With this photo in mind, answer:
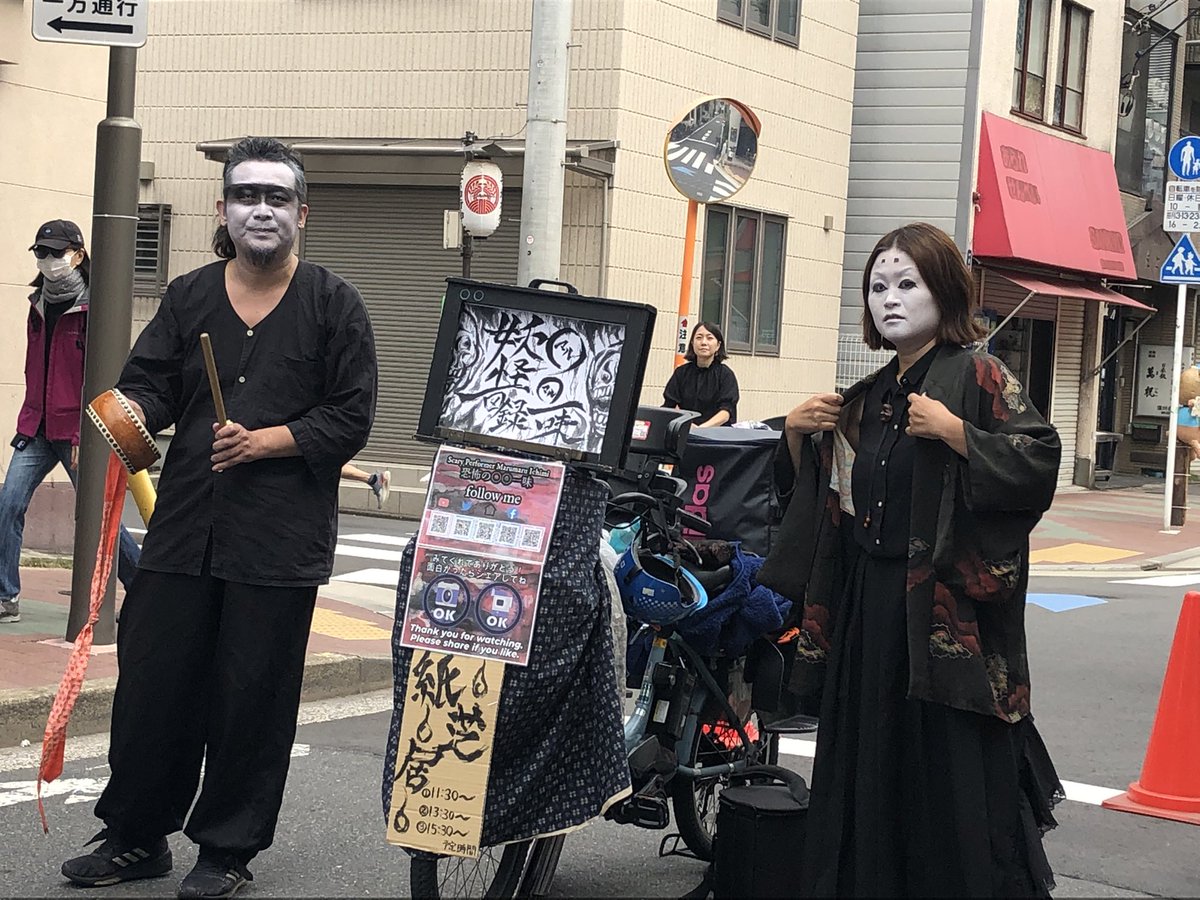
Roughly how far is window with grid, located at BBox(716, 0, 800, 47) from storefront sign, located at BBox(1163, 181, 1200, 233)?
4.72 metres

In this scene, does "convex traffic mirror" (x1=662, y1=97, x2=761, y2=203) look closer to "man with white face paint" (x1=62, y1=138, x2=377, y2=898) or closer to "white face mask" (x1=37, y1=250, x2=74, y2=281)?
"white face mask" (x1=37, y1=250, x2=74, y2=281)

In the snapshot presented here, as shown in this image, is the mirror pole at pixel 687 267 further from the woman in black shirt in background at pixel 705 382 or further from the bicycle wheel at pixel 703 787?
the bicycle wheel at pixel 703 787

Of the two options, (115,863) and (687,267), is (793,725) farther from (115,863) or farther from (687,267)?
(687,267)

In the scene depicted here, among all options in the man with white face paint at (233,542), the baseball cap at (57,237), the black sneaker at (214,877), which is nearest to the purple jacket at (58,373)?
the baseball cap at (57,237)

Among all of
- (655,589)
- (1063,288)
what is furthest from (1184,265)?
(655,589)

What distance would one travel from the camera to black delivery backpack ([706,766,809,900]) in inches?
177

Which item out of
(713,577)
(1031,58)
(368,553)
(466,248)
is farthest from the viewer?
(1031,58)

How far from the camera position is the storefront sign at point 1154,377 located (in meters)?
27.0

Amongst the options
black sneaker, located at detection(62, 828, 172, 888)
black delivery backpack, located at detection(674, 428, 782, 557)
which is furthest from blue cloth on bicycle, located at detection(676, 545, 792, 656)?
black sneaker, located at detection(62, 828, 172, 888)

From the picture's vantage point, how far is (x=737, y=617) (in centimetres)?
494

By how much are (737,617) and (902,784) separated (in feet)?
2.94

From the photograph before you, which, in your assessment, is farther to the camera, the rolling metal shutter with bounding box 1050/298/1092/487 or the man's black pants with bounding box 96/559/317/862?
the rolling metal shutter with bounding box 1050/298/1092/487

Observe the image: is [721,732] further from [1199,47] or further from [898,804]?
[1199,47]

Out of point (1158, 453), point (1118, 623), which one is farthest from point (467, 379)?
point (1158, 453)
